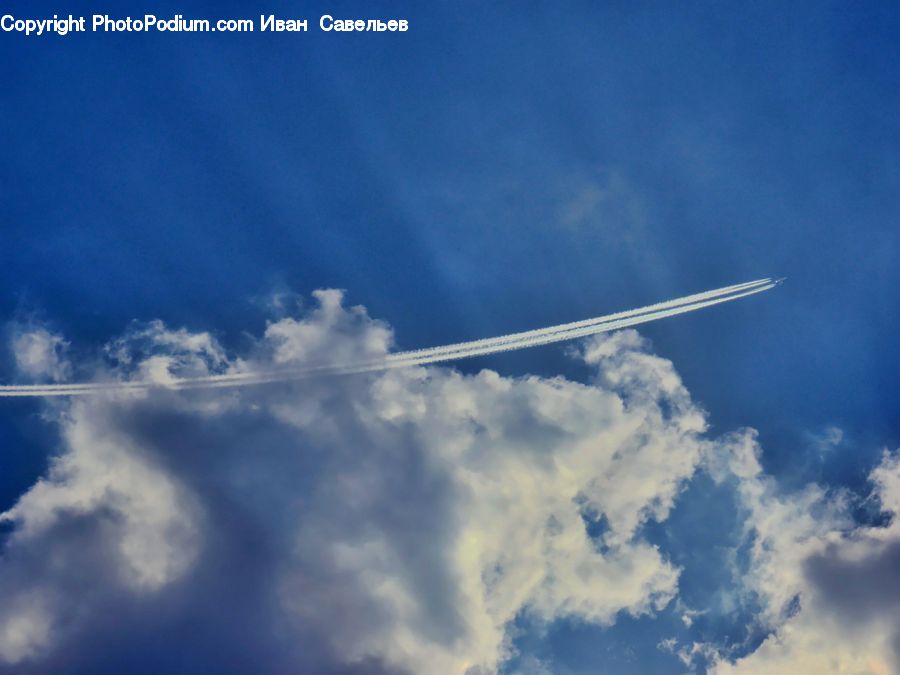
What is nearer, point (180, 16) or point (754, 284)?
point (180, 16)

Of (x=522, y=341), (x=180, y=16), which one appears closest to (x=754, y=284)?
(x=522, y=341)

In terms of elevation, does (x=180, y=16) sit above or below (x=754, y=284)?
above

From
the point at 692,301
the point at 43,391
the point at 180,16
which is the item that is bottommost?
the point at 43,391

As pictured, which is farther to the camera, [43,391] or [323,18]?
[43,391]

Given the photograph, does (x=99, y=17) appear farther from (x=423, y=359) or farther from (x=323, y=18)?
(x=423, y=359)

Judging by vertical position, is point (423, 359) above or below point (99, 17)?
below

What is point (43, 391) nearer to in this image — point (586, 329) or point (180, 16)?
point (180, 16)

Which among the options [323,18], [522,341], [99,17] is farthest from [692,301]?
[99,17]

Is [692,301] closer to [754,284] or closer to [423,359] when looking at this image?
[754,284]
